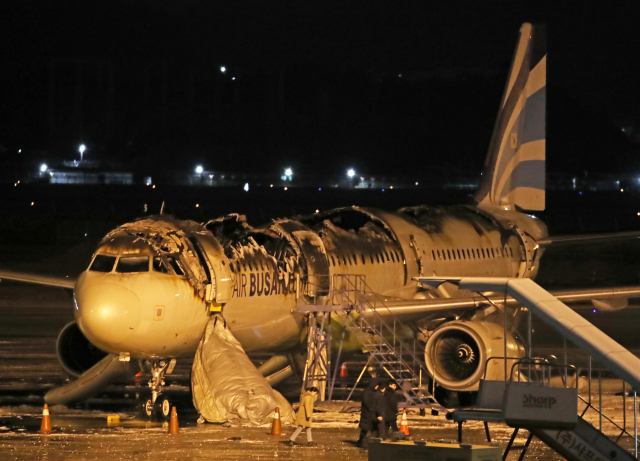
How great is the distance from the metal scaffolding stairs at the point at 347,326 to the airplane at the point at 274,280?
0.25 m

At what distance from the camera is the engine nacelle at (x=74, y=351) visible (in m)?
22.7

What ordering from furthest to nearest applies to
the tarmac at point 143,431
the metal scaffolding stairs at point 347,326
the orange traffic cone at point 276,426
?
the metal scaffolding stairs at point 347,326 → the orange traffic cone at point 276,426 → the tarmac at point 143,431

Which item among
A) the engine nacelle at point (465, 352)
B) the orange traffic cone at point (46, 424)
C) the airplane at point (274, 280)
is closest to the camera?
the orange traffic cone at point (46, 424)

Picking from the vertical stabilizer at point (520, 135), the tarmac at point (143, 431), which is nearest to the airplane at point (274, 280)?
the tarmac at point (143, 431)

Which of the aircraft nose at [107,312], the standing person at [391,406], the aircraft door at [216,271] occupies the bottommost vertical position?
the standing person at [391,406]

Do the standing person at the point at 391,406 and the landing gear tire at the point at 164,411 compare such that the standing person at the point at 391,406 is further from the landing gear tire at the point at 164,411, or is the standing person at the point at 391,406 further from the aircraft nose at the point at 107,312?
the landing gear tire at the point at 164,411

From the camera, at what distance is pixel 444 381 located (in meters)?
21.8

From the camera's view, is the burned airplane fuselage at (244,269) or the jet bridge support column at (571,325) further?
the burned airplane fuselage at (244,269)

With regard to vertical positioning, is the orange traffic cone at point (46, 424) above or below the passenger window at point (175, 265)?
below

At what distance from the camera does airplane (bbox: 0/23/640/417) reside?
1895 cm

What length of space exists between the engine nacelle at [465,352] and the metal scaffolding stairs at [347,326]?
410 mm

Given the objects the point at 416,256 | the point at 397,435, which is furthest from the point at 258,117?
the point at 397,435

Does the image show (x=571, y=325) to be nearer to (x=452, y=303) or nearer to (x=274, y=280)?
(x=274, y=280)

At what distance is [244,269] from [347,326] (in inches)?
103
